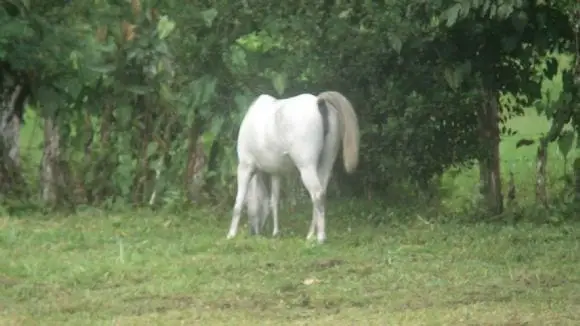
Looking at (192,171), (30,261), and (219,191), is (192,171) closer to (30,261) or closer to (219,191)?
(219,191)

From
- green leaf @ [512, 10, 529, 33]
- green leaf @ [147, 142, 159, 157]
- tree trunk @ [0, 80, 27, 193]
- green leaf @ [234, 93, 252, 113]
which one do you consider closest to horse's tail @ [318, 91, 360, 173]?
green leaf @ [512, 10, 529, 33]

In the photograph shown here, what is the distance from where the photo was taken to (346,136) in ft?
33.5

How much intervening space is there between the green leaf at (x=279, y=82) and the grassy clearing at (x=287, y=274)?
3.67 ft

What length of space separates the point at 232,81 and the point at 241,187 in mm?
1751

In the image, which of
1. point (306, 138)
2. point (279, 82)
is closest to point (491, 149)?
point (279, 82)

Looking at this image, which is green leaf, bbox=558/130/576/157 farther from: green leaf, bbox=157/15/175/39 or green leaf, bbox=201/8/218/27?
green leaf, bbox=157/15/175/39

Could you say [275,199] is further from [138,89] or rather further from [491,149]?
[138,89]

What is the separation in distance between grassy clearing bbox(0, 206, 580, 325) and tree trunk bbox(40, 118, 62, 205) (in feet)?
3.99

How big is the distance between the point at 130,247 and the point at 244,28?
2.35m

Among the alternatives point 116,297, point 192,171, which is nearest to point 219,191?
point 192,171

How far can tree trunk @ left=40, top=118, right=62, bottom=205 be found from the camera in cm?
1295

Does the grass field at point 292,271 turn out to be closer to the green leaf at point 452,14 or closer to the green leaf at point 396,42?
the green leaf at point 396,42

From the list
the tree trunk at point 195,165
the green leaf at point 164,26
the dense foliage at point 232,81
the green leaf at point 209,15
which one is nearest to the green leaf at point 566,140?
the dense foliage at point 232,81

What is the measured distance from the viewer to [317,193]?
10.3 m
